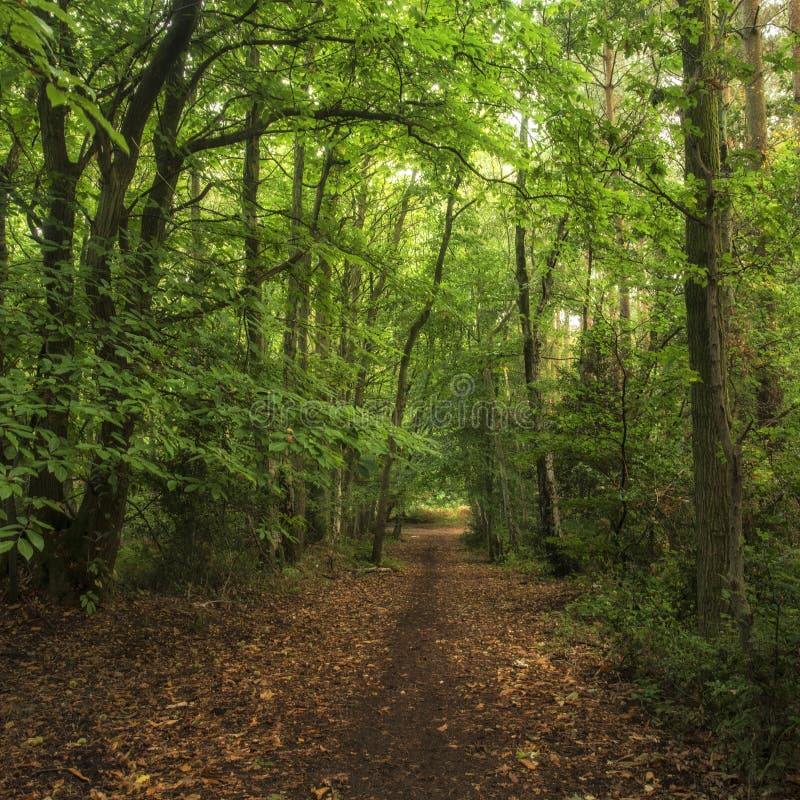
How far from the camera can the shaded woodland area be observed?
4652mm

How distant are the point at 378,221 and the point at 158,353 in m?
14.7

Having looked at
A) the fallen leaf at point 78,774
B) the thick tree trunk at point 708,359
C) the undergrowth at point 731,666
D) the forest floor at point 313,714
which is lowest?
the forest floor at point 313,714

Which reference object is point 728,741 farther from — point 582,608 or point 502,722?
point 582,608

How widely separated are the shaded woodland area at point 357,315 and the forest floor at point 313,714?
516 mm

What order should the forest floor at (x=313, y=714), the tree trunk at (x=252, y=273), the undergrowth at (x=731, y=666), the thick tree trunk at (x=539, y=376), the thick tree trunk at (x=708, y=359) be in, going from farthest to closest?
the thick tree trunk at (x=539, y=376), the tree trunk at (x=252, y=273), the thick tree trunk at (x=708, y=359), the forest floor at (x=313, y=714), the undergrowth at (x=731, y=666)

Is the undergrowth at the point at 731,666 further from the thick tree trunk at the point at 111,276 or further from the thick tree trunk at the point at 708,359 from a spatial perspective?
the thick tree trunk at the point at 111,276

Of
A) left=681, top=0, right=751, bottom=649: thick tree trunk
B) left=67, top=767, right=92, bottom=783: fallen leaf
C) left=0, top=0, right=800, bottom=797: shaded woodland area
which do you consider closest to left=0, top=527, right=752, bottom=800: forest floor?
left=67, top=767, right=92, bottom=783: fallen leaf

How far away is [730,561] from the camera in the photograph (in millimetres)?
4934

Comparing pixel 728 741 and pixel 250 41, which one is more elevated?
pixel 250 41

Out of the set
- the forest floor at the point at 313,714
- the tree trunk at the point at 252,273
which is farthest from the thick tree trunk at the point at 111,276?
the tree trunk at the point at 252,273

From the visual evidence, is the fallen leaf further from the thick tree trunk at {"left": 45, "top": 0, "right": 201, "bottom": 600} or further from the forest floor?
the thick tree trunk at {"left": 45, "top": 0, "right": 201, "bottom": 600}

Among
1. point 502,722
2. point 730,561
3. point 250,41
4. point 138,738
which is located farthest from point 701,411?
point 250,41

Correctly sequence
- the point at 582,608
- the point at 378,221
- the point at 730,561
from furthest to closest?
1. the point at 378,221
2. the point at 582,608
3. the point at 730,561

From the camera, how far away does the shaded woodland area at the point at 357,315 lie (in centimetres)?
465
